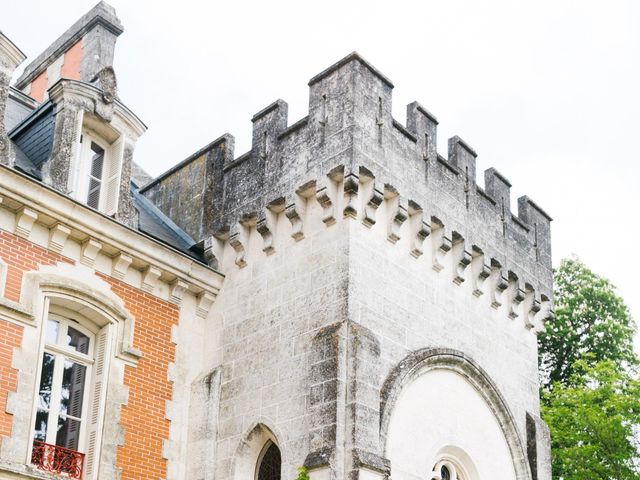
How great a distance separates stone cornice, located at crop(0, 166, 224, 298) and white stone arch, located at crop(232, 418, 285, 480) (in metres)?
2.09

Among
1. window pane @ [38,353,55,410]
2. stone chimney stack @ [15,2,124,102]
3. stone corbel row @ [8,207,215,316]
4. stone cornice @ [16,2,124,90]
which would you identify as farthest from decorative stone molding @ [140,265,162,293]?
stone cornice @ [16,2,124,90]

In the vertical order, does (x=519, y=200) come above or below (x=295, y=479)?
above

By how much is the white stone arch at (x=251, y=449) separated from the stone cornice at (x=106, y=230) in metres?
2.09

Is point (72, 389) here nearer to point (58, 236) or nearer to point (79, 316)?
point (79, 316)

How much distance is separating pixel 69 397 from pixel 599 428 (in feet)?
41.7

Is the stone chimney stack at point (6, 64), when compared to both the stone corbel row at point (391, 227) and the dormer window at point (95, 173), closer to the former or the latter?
the dormer window at point (95, 173)

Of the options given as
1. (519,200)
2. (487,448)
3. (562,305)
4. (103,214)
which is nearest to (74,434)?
(103,214)

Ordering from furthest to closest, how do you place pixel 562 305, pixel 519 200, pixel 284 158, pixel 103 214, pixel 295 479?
pixel 562 305 → pixel 519 200 → pixel 284 158 → pixel 103 214 → pixel 295 479

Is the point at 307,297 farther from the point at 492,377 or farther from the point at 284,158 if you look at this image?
the point at 492,377

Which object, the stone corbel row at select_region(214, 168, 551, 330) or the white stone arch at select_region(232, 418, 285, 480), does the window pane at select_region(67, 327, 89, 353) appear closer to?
the white stone arch at select_region(232, 418, 285, 480)

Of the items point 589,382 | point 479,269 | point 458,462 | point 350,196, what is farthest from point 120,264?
point 589,382

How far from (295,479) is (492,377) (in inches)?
147

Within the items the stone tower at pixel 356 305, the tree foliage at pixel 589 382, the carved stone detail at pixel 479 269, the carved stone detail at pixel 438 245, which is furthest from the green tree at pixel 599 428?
the carved stone detail at pixel 438 245

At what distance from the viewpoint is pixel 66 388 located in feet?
35.3
